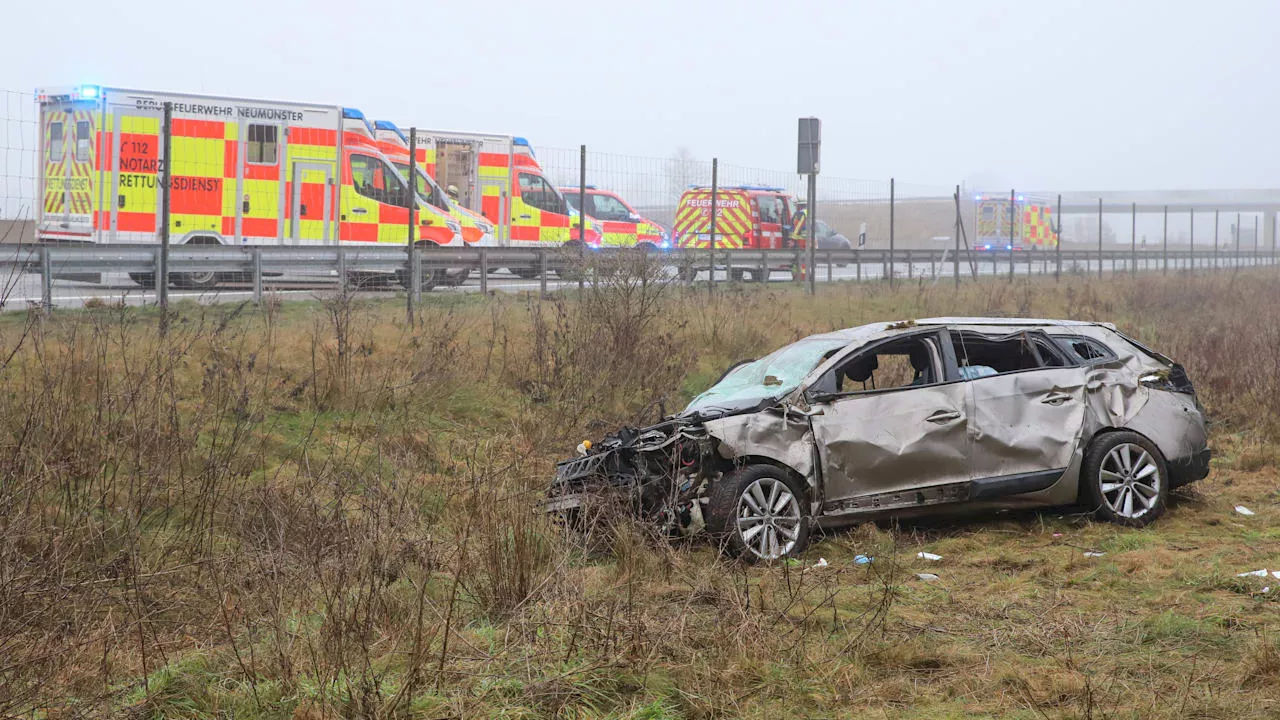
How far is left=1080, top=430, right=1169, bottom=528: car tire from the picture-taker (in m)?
7.76

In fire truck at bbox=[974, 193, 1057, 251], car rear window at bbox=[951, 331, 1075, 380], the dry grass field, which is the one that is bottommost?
the dry grass field

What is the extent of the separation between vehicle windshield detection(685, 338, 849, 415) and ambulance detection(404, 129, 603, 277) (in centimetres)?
1794

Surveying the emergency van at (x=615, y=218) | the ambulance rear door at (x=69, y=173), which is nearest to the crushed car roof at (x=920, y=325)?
the ambulance rear door at (x=69, y=173)

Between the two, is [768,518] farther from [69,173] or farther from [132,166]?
[69,173]

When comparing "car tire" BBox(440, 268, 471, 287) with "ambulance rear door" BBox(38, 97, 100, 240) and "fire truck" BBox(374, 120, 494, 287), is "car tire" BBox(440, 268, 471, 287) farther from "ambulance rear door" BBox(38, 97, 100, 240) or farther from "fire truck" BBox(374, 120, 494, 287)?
"ambulance rear door" BBox(38, 97, 100, 240)

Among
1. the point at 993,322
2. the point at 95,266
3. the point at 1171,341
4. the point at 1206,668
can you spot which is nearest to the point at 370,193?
the point at 95,266

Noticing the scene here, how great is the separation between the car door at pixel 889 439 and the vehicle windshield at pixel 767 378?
0.62ft

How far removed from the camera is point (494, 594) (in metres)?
5.40

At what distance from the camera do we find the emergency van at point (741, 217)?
2905 cm

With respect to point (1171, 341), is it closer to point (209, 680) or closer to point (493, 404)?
point (493, 404)

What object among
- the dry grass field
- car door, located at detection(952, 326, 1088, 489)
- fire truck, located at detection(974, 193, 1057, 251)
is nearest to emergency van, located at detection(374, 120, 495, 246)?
the dry grass field

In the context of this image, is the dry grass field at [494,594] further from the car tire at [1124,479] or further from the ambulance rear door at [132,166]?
the ambulance rear door at [132,166]

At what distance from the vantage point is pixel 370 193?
22000 millimetres

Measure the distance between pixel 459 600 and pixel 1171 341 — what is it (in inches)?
566
